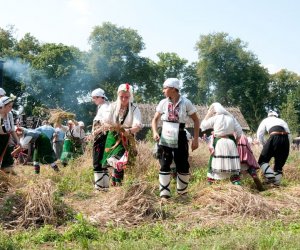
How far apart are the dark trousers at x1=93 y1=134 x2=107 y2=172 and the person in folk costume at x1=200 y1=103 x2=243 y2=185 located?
5.63 ft

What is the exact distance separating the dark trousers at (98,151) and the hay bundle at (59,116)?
18.9 feet

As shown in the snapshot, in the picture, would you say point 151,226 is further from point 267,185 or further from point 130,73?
point 130,73

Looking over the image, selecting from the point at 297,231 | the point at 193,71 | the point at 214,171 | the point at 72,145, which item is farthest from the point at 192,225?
the point at 193,71

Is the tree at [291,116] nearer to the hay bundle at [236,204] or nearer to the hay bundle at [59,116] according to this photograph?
the hay bundle at [59,116]

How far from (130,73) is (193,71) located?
17081mm

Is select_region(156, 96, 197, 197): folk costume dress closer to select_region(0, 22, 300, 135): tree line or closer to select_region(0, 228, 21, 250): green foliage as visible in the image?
select_region(0, 228, 21, 250): green foliage

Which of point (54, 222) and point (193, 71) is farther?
point (193, 71)

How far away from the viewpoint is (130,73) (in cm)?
5203

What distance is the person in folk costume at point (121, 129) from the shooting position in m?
7.02

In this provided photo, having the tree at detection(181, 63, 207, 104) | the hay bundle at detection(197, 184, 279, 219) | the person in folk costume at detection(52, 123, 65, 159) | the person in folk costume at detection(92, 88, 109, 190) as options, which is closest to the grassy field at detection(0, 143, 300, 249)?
the hay bundle at detection(197, 184, 279, 219)

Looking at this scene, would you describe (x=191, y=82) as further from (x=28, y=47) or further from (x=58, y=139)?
(x=58, y=139)

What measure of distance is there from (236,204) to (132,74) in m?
47.2

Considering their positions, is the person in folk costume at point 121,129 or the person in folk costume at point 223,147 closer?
the person in folk costume at point 121,129

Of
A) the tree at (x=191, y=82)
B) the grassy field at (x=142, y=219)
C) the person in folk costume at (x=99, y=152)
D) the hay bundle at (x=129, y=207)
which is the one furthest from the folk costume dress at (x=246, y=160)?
the tree at (x=191, y=82)
